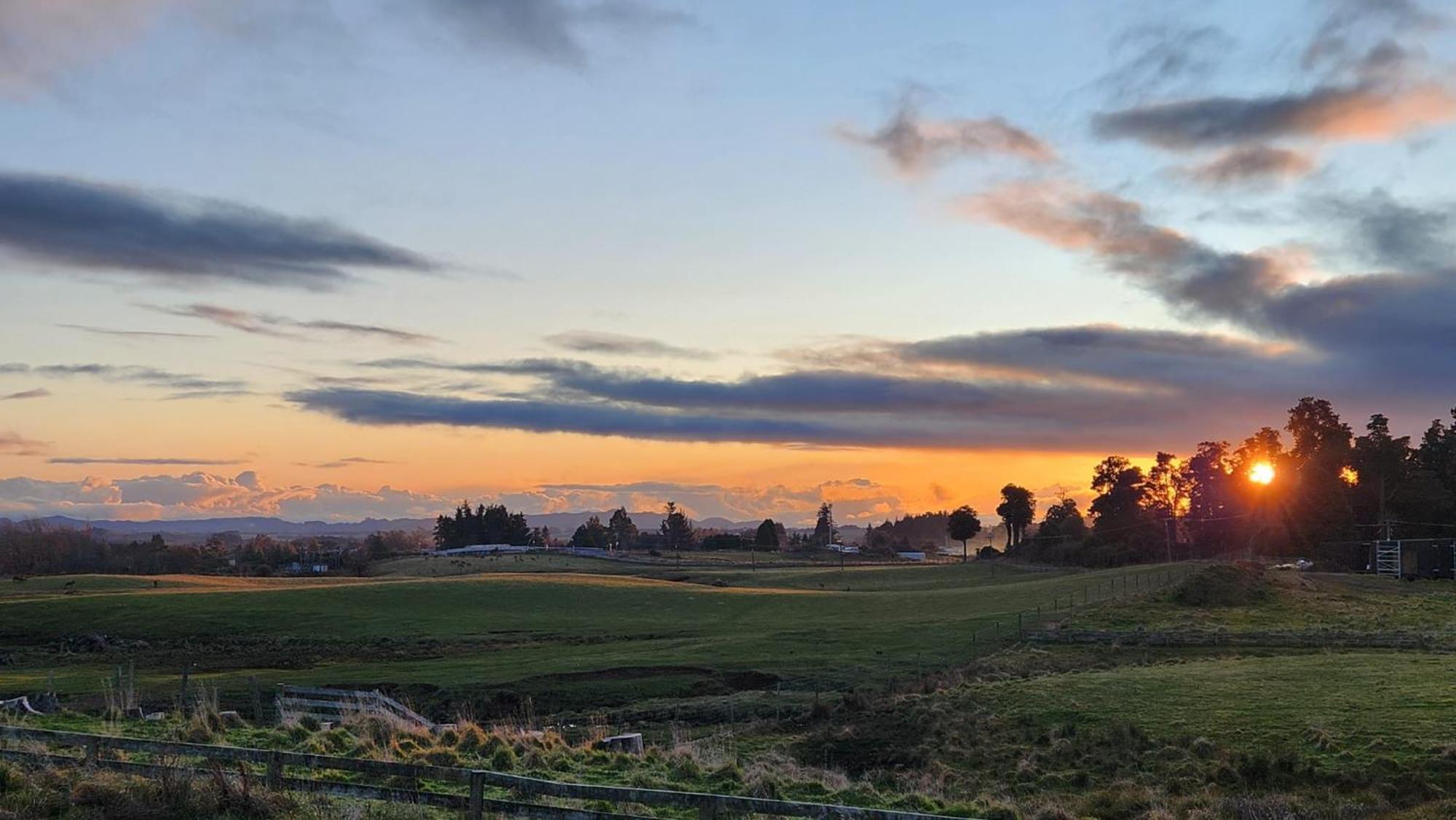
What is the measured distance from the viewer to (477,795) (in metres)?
13.3

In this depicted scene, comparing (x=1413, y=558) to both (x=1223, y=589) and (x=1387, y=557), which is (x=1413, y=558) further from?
(x=1223, y=589)

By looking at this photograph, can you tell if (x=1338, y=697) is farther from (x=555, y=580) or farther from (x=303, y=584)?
(x=303, y=584)

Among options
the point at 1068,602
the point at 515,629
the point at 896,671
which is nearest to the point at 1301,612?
the point at 1068,602

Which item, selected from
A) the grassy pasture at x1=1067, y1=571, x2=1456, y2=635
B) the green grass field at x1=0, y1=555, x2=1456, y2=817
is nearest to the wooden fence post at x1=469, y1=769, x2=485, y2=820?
the green grass field at x1=0, y1=555, x2=1456, y2=817

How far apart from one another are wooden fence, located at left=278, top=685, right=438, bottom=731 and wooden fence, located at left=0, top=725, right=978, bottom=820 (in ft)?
32.3

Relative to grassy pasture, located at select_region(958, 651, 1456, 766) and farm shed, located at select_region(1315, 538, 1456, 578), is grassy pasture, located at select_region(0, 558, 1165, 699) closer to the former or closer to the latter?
grassy pasture, located at select_region(958, 651, 1456, 766)

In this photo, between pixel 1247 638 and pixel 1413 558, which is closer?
pixel 1247 638

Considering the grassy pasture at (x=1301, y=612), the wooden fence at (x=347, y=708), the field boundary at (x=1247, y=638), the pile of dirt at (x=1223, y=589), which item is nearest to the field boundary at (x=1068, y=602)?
the field boundary at (x=1247, y=638)

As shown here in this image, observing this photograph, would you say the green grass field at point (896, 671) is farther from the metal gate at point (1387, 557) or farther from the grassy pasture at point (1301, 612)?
the metal gate at point (1387, 557)

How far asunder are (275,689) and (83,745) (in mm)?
27798

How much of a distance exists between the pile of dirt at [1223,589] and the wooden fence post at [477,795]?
6052 centimetres

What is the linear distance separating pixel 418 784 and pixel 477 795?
1.89 metres

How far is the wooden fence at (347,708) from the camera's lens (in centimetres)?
2855

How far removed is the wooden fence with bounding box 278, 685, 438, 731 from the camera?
93.7 feet
